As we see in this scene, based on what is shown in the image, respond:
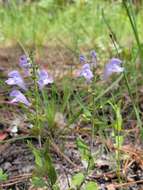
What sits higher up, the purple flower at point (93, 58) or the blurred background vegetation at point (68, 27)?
the blurred background vegetation at point (68, 27)

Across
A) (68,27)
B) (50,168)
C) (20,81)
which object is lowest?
(50,168)

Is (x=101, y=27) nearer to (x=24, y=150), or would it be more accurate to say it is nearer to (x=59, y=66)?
(x=59, y=66)

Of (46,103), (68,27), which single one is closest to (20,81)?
(46,103)

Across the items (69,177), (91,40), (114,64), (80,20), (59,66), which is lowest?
(69,177)

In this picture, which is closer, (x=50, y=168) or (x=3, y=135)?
(x=50, y=168)

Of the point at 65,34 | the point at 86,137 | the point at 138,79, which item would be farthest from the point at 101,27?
the point at 86,137

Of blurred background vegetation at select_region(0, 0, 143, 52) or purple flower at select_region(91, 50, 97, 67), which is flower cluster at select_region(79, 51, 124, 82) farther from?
blurred background vegetation at select_region(0, 0, 143, 52)

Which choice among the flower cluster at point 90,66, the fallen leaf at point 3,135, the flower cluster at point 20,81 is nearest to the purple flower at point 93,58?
the flower cluster at point 90,66

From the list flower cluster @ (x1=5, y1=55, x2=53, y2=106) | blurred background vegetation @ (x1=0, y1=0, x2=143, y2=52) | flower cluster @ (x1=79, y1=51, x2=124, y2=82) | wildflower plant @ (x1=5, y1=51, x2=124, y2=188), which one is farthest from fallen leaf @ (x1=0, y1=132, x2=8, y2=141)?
blurred background vegetation @ (x1=0, y1=0, x2=143, y2=52)

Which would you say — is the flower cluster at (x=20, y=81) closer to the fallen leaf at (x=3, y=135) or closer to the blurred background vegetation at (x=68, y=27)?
the fallen leaf at (x=3, y=135)

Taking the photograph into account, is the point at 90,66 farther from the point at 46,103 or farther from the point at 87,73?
the point at 46,103

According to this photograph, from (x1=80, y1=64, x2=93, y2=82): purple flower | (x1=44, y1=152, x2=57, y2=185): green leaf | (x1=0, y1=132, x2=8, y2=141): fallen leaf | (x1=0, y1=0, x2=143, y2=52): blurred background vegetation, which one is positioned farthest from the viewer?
(x1=0, y1=0, x2=143, y2=52): blurred background vegetation
